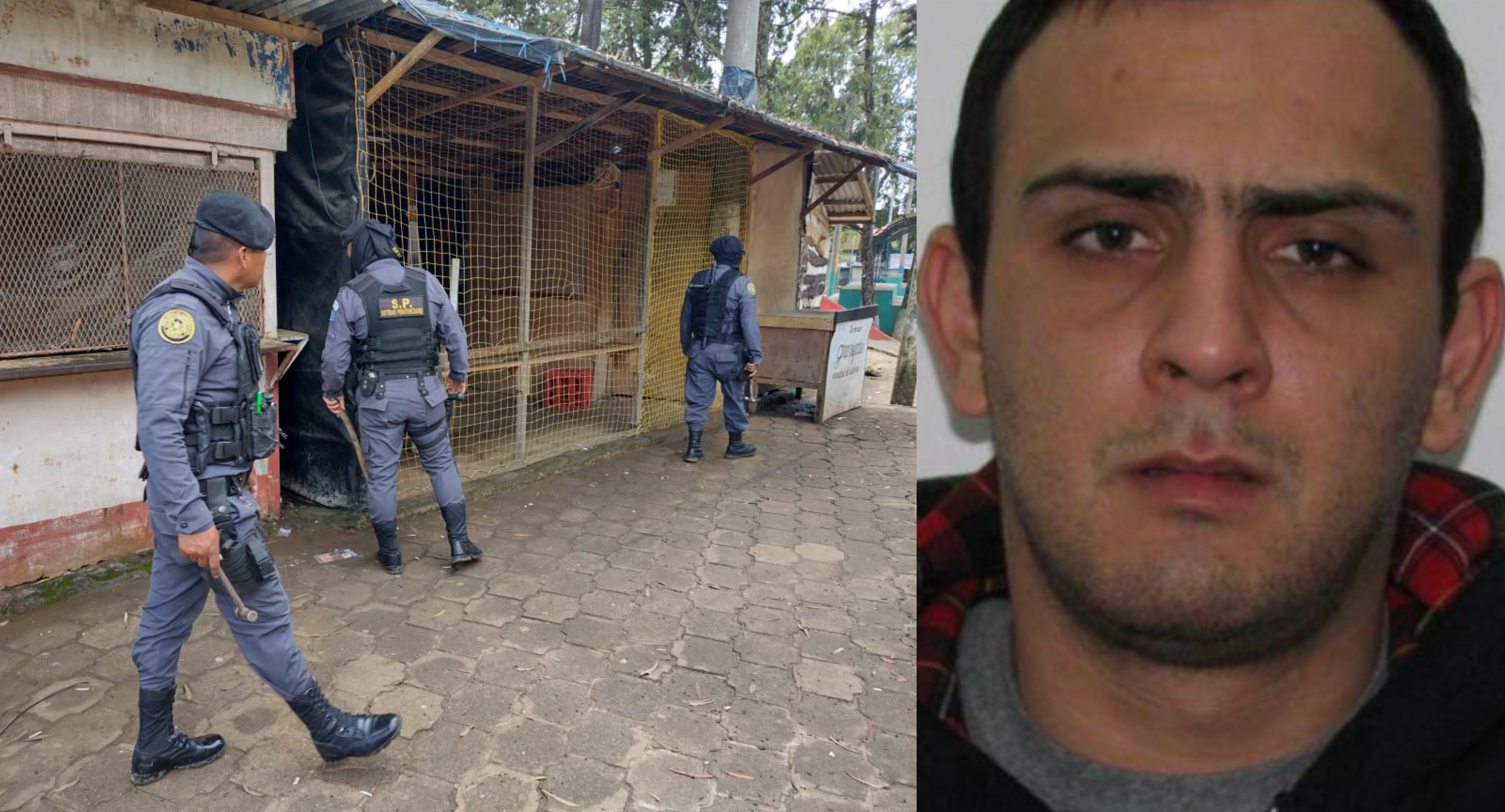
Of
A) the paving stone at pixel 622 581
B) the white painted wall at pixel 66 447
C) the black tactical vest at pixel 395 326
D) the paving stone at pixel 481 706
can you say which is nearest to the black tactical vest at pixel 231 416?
the paving stone at pixel 481 706

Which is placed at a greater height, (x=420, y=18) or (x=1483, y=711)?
(x=420, y=18)

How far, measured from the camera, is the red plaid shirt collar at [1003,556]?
23.3 inches

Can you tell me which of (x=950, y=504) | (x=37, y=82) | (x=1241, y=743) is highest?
(x=37, y=82)

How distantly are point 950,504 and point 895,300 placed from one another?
1866 centimetres

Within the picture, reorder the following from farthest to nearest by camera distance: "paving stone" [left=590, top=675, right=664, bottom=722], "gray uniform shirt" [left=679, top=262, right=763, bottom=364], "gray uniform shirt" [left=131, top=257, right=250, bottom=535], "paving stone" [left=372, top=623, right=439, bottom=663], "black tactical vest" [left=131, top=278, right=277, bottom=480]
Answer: "gray uniform shirt" [left=679, top=262, right=763, bottom=364] → "paving stone" [left=372, top=623, right=439, bottom=663] → "paving stone" [left=590, top=675, right=664, bottom=722] → "black tactical vest" [left=131, top=278, right=277, bottom=480] → "gray uniform shirt" [left=131, top=257, right=250, bottom=535]

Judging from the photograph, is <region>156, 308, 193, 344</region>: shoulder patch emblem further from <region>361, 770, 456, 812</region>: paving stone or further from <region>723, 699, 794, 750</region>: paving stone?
<region>723, 699, 794, 750</region>: paving stone

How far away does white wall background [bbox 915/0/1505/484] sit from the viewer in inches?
22.3

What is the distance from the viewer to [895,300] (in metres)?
19.0

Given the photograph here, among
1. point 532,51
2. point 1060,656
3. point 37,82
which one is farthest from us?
point 532,51

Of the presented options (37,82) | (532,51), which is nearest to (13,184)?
(37,82)

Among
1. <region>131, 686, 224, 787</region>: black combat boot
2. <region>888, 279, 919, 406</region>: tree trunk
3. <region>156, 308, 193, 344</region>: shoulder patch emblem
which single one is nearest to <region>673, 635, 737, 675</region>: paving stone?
<region>131, 686, 224, 787</region>: black combat boot

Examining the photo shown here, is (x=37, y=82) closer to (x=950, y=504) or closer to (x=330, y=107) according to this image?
(x=330, y=107)

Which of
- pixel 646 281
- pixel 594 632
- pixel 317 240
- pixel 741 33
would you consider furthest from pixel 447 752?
pixel 741 33

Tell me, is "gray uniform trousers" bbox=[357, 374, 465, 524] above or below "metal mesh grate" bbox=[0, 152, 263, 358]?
below
